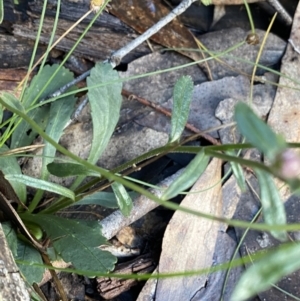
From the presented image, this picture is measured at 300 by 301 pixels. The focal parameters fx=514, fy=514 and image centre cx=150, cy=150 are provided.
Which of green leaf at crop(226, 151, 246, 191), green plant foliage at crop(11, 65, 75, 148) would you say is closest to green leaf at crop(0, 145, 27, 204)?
green plant foliage at crop(11, 65, 75, 148)

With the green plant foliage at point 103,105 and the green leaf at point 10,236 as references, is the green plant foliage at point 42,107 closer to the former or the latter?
the green plant foliage at point 103,105

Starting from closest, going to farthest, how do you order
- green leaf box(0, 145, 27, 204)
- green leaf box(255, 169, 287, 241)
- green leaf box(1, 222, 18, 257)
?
1. green leaf box(255, 169, 287, 241)
2. green leaf box(1, 222, 18, 257)
3. green leaf box(0, 145, 27, 204)

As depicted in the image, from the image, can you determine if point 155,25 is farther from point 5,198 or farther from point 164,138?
point 5,198

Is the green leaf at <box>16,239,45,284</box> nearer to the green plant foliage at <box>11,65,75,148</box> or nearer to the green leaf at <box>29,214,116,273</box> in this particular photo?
the green leaf at <box>29,214,116,273</box>

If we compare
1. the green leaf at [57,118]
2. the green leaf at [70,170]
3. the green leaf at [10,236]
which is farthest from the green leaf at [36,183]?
the green leaf at [57,118]

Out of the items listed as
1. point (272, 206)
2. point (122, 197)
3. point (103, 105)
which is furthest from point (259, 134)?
point (103, 105)

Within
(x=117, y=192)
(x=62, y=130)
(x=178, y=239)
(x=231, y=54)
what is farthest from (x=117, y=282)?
(x=231, y=54)
